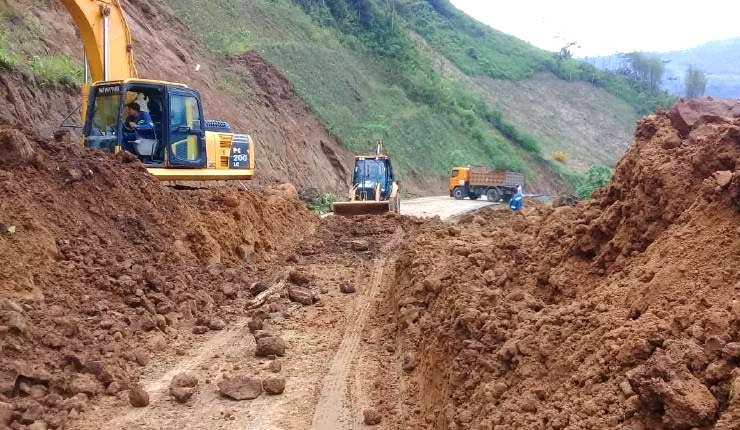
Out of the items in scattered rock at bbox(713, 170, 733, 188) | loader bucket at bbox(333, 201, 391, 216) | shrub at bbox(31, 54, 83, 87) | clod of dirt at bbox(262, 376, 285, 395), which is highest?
shrub at bbox(31, 54, 83, 87)

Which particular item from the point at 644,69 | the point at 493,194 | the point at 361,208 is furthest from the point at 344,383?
the point at 644,69

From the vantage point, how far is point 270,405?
640cm

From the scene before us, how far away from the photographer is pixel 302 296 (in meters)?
10.1

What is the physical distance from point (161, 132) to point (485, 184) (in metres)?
25.7

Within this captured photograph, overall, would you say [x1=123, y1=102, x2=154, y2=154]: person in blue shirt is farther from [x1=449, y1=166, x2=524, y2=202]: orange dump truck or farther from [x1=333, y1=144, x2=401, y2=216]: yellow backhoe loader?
[x1=449, y1=166, x2=524, y2=202]: orange dump truck

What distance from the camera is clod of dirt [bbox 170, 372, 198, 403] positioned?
633 centimetres

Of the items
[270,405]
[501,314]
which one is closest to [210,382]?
[270,405]

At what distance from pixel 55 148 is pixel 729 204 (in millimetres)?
9014

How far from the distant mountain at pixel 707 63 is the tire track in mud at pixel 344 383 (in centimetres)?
7951

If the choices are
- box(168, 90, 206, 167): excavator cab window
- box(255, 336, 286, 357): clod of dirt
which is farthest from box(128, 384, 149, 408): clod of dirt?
box(168, 90, 206, 167): excavator cab window

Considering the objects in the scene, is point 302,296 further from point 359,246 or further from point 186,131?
point 186,131

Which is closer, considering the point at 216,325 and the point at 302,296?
the point at 216,325

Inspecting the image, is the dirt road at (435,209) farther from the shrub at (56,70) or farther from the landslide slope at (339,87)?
the shrub at (56,70)

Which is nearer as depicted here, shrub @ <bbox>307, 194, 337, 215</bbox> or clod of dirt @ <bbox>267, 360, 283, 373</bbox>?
clod of dirt @ <bbox>267, 360, 283, 373</bbox>
